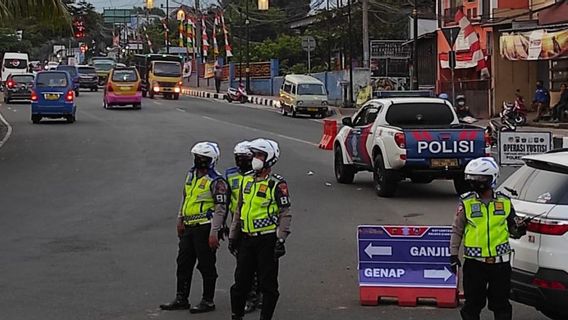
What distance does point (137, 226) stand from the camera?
46.1ft

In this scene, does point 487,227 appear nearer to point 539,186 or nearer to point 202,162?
point 539,186

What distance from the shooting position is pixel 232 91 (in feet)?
199

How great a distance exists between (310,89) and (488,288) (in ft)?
123

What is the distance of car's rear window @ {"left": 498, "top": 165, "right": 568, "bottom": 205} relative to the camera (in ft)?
24.2

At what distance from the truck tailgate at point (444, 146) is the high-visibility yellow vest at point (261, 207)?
28.8 feet

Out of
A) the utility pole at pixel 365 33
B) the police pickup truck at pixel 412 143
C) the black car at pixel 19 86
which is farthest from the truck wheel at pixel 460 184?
the black car at pixel 19 86

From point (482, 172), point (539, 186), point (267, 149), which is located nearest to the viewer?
point (482, 172)

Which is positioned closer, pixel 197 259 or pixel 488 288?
pixel 488 288

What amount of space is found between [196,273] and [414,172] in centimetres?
677

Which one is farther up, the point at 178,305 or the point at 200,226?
the point at 200,226

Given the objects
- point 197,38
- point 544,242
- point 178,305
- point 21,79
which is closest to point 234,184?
point 178,305

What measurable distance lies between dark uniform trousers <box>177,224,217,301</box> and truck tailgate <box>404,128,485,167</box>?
807 cm

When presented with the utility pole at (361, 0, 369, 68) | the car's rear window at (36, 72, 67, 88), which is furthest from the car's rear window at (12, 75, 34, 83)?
the utility pole at (361, 0, 369, 68)

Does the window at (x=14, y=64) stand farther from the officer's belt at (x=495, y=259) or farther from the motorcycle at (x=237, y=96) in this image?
the officer's belt at (x=495, y=259)
